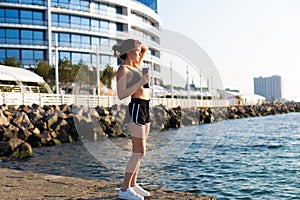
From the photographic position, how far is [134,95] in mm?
4586

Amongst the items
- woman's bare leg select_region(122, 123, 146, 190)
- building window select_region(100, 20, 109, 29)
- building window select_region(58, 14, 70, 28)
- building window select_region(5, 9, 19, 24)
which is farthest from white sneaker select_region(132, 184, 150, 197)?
building window select_region(100, 20, 109, 29)

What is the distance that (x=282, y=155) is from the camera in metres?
15.3

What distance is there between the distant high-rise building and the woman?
150795 mm

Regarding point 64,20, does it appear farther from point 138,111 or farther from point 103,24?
point 138,111

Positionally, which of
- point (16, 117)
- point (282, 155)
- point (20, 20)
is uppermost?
point (20, 20)

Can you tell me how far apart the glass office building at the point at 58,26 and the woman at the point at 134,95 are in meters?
39.5

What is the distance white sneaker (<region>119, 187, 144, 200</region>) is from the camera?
4.81 meters

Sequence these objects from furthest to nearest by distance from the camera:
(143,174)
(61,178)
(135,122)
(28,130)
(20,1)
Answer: (20,1) < (28,130) < (143,174) < (61,178) < (135,122)

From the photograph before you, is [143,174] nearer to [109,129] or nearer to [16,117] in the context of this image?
[16,117]

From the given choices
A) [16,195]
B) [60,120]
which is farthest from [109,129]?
[16,195]

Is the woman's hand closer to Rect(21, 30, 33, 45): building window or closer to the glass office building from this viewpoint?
the glass office building

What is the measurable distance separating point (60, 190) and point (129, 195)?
1340mm

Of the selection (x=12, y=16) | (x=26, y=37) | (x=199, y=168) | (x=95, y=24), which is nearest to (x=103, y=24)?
(x=95, y=24)

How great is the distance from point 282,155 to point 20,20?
41.4 m
